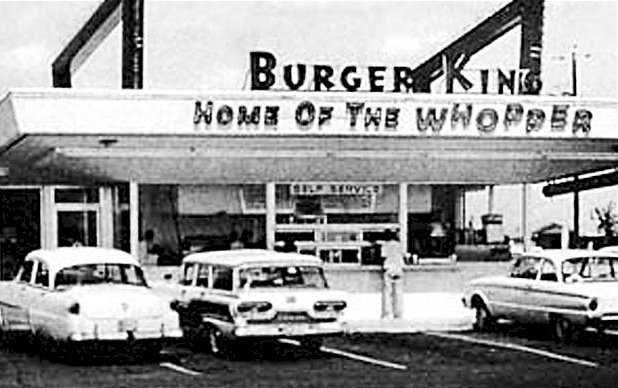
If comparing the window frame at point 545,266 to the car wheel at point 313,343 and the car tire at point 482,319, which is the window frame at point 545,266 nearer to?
the car tire at point 482,319

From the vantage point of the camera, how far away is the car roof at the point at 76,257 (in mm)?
20484

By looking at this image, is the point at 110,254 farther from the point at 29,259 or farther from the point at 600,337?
the point at 600,337

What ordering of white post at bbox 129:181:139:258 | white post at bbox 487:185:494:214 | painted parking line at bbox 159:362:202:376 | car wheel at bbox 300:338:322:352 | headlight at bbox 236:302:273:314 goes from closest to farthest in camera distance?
painted parking line at bbox 159:362:202:376 → headlight at bbox 236:302:273:314 → car wheel at bbox 300:338:322:352 → white post at bbox 129:181:139:258 → white post at bbox 487:185:494:214

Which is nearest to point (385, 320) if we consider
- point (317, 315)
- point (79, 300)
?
point (317, 315)

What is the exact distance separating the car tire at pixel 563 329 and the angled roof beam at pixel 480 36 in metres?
14.4

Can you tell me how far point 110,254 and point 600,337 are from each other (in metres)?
8.03

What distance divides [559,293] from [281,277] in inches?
185

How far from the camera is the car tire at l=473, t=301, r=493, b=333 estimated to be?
2494 centimetres

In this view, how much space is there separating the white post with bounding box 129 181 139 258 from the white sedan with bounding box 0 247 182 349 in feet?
29.9

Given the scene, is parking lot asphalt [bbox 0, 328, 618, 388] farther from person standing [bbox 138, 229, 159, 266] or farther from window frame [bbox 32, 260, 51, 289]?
person standing [bbox 138, 229, 159, 266]

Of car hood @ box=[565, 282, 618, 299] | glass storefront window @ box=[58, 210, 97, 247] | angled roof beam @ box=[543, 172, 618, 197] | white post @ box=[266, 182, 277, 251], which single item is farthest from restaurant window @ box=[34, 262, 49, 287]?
angled roof beam @ box=[543, 172, 618, 197]

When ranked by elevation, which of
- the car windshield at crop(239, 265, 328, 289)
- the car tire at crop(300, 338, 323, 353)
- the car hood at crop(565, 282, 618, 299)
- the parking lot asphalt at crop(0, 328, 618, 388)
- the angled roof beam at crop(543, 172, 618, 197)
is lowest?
the parking lot asphalt at crop(0, 328, 618, 388)

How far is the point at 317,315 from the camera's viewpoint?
65.7ft

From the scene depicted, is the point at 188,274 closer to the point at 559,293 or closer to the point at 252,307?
the point at 252,307
